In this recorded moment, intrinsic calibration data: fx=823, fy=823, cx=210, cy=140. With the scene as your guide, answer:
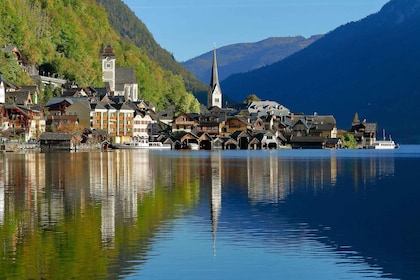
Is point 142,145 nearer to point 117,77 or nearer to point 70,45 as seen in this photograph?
point 70,45

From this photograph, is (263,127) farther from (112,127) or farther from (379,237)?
(379,237)

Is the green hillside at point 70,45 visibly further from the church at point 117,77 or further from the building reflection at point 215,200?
the building reflection at point 215,200

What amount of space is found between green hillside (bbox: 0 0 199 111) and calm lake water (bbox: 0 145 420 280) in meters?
82.9

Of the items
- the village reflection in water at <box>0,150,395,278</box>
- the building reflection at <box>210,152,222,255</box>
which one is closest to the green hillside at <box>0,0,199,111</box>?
the village reflection in water at <box>0,150,395,278</box>

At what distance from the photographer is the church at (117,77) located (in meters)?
164

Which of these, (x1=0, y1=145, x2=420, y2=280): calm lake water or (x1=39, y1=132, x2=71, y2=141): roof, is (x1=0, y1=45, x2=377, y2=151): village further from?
(x1=0, y1=145, x2=420, y2=280): calm lake water

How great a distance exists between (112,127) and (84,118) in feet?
22.9

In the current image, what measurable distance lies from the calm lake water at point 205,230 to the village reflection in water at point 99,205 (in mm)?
45

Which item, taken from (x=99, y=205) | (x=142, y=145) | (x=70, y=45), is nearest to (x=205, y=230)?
(x=99, y=205)

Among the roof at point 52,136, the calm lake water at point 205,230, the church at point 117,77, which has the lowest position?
the calm lake water at point 205,230

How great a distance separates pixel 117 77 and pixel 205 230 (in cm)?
14249

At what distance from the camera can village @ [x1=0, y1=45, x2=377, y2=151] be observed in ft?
337

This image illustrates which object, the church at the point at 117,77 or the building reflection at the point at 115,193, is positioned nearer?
the building reflection at the point at 115,193

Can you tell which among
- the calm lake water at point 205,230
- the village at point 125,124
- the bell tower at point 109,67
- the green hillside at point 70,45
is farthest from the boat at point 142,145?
the calm lake water at point 205,230
